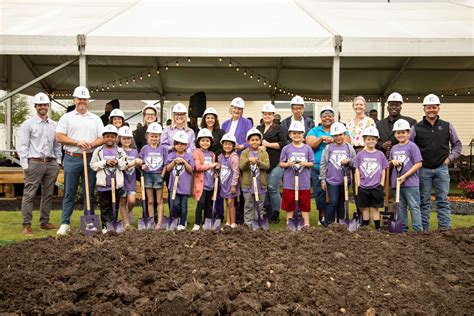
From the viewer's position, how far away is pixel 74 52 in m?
10.2

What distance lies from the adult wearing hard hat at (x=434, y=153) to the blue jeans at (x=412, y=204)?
30cm

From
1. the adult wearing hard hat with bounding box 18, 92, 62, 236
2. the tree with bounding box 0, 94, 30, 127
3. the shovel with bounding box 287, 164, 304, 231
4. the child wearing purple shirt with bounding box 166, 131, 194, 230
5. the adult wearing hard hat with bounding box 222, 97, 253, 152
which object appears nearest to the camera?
the shovel with bounding box 287, 164, 304, 231

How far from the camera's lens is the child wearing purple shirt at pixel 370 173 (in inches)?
315

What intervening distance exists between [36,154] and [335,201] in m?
4.59

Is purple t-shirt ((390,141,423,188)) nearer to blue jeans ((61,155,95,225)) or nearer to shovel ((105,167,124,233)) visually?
shovel ((105,167,124,233))

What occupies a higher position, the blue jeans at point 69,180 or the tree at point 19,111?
the tree at point 19,111

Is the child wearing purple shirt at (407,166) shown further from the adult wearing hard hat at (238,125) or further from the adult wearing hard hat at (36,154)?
the adult wearing hard hat at (36,154)

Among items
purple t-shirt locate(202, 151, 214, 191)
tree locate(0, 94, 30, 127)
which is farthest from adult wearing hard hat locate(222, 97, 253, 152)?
tree locate(0, 94, 30, 127)

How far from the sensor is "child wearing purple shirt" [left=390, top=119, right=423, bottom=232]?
7.92m

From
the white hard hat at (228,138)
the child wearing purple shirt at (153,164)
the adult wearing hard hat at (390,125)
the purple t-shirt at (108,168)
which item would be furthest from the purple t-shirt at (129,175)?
the adult wearing hard hat at (390,125)

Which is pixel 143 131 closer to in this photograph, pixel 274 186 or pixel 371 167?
pixel 274 186

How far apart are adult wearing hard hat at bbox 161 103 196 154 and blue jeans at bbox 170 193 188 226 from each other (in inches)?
29.2

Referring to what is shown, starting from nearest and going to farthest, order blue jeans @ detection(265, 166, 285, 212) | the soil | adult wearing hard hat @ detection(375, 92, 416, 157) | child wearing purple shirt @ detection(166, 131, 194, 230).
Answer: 1. the soil
2. child wearing purple shirt @ detection(166, 131, 194, 230)
3. adult wearing hard hat @ detection(375, 92, 416, 157)
4. blue jeans @ detection(265, 166, 285, 212)

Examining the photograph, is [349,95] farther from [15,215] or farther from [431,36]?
[15,215]
